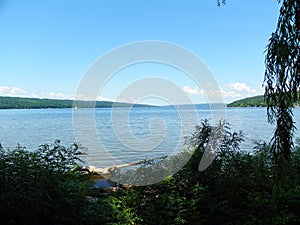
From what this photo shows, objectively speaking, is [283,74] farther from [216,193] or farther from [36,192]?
[36,192]

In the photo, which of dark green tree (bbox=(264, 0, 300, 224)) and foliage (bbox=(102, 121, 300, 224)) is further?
foliage (bbox=(102, 121, 300, 224))

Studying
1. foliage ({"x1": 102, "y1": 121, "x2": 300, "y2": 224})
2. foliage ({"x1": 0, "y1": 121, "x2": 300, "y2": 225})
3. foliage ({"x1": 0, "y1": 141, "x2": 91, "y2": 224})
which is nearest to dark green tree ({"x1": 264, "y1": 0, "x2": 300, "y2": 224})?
foliage ({"x1": 0, "y1": 121, "x2": 300, "y2": 225})

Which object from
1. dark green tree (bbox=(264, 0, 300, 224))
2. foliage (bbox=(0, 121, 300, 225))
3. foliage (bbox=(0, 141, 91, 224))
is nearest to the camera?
dark green tree (bbox=(264, 0, 300, 224))

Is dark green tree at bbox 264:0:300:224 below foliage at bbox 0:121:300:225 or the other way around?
the other way around

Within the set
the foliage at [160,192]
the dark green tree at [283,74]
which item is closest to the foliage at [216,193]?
the foliage at [160,192]

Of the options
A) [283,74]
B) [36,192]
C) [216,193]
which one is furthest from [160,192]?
[283,74]

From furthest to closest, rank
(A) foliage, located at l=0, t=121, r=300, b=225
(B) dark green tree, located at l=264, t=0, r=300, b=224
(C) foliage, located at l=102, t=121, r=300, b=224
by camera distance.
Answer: (C) foliage, located at l=102, t=121, r=300, b=224
(A) foliage, located at l=0, t=121, r=300, b=225
(B) dark green tree, located at l=264, t=0, r=300, b=224

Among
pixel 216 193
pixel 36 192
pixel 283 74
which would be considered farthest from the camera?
pixel 216 193

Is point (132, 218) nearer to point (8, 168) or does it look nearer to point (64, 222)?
point (64, 222)

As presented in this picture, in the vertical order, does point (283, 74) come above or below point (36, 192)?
above

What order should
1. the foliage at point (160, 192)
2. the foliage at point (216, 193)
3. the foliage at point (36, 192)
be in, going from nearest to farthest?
the foliage at point (36, 192)
the foliage at point (160, 192)
the foliage at point (216, 193)

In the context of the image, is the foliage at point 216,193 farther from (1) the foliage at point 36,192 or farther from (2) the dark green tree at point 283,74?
(2) the dark green tree at point 283,74

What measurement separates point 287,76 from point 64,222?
8.18ft

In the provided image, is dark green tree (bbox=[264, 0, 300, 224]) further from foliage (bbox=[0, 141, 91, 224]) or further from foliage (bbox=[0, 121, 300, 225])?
foliage (bbox=[0, 141, 91, 224])
